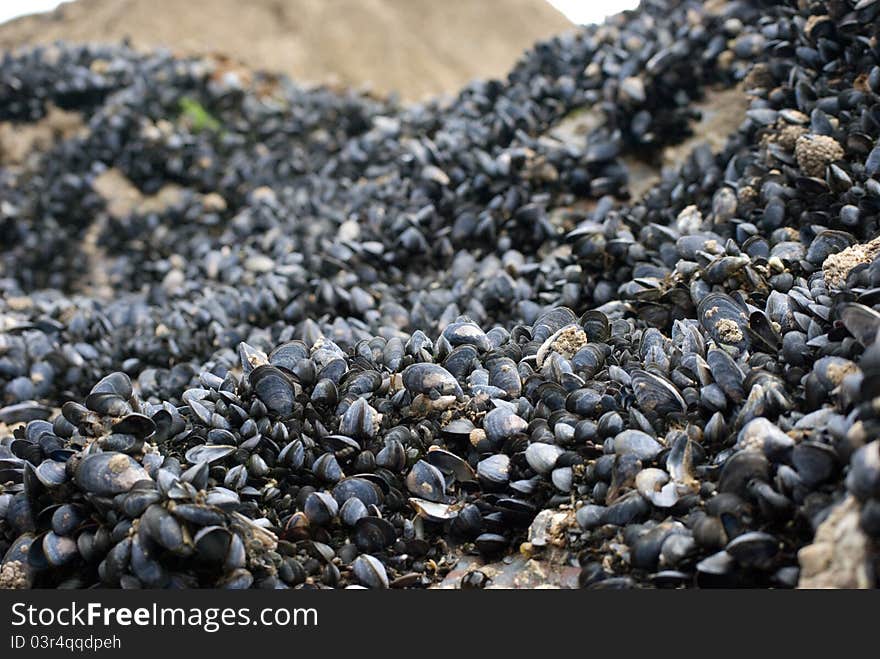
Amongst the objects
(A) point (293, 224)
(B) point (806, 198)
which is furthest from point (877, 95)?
(A) point (293, 224)

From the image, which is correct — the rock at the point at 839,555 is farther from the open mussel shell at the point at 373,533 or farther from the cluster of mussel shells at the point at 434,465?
the open mussel shell at the point at 373,533

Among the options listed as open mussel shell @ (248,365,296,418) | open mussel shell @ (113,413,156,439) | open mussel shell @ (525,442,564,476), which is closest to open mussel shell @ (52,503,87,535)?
open mussel shell @ (113,413,156,439)

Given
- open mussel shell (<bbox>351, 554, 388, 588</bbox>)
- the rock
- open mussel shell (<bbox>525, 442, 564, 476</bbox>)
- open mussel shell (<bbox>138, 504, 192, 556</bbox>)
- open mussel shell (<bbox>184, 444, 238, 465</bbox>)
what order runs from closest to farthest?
the rock, open mussel shell (<bbox>138, 504, 192, 556</bbox>), open mussel shell (<bbox>351, 554, 388, 588</bbox>), open mussel shell (<bbox>525, 442, 564, 476</bbox>), open mussel shell (<bbox>184, 444, 238, 465</bbox>)

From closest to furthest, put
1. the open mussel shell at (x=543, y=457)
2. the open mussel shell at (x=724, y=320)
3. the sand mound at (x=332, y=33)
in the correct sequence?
the open mussel shell at (x=543, y=457) < the open mussel shell at (x=724, y=320) < the sand mound at (x=332, y=33)

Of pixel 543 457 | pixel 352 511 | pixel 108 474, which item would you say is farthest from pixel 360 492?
pixel 108 474

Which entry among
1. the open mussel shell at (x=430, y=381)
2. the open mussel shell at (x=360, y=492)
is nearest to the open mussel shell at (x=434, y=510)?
the open mussel shell at (x=360, y=492)

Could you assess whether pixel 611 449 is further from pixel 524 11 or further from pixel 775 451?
pixel 524 11

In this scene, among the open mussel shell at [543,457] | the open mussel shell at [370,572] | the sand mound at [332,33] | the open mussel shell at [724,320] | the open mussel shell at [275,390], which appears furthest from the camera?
the sand mound at [332,33]

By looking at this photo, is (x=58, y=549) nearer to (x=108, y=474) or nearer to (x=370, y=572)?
(x=108, y=474)

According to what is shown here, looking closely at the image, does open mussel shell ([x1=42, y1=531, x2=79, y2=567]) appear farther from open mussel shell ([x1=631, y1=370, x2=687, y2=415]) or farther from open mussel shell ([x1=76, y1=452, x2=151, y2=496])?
open mussel shell ([x1=631, y1=370, x2=687, y2=415])
